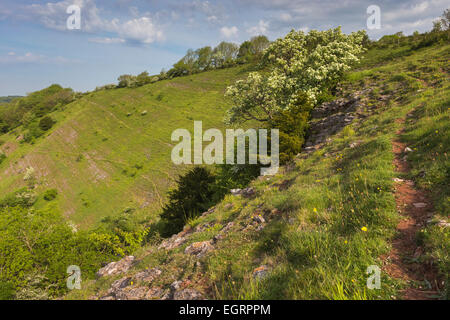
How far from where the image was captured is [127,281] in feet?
20.3

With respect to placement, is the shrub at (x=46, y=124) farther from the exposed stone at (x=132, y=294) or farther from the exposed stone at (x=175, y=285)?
the exposed stone at (x=175, y=285)

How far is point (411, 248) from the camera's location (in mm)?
3699

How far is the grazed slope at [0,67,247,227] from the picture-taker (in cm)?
3559

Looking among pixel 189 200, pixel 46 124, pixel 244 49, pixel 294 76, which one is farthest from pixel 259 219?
pixel 244 49

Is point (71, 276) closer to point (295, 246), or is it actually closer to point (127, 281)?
point (127, 281)

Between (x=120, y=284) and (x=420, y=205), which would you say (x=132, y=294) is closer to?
(x=120, y=284)

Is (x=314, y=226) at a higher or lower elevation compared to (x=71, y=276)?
higher

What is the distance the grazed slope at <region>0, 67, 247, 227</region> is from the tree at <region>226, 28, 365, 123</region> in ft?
61.3

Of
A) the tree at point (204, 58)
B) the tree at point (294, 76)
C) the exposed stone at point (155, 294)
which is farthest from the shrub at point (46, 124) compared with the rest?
the exposed stone at point (155, 294)

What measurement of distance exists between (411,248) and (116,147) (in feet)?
179

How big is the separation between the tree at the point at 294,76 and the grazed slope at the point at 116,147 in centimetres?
1869

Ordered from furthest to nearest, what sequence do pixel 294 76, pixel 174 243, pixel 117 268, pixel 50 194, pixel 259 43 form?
1. pixel 259 43
2. pixel 50 194
3. pixel 294 76
4. pixel 174 243
5. pixel 117 268
